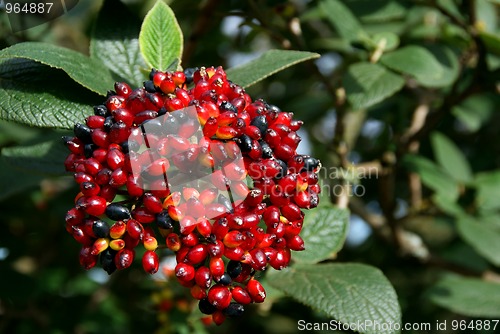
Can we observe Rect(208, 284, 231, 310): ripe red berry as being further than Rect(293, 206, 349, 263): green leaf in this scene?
No

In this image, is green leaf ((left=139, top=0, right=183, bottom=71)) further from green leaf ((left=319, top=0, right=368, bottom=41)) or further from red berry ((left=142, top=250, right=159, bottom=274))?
green leaf ((left=319, top=0, right=368, bottom=41))

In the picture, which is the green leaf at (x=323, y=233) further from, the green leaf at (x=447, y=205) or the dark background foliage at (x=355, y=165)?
the green leaf at (x=447, y=205)

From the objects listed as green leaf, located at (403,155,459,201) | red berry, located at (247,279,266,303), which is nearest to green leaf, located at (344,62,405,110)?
green leaf, located at (403,155,459,201)

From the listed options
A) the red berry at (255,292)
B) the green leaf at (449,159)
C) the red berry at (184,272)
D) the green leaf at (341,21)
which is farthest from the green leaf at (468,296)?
the red berry at (184,272)

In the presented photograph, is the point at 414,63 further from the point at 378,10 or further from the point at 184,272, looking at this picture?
the point at 184,272

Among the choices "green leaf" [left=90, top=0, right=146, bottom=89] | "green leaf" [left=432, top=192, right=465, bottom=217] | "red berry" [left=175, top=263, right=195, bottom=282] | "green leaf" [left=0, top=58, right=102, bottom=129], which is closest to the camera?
"red berry" [left=175, top=263, right=195, bottom=282]

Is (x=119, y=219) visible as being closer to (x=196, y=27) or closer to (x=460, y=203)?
(x=196, y=27)
